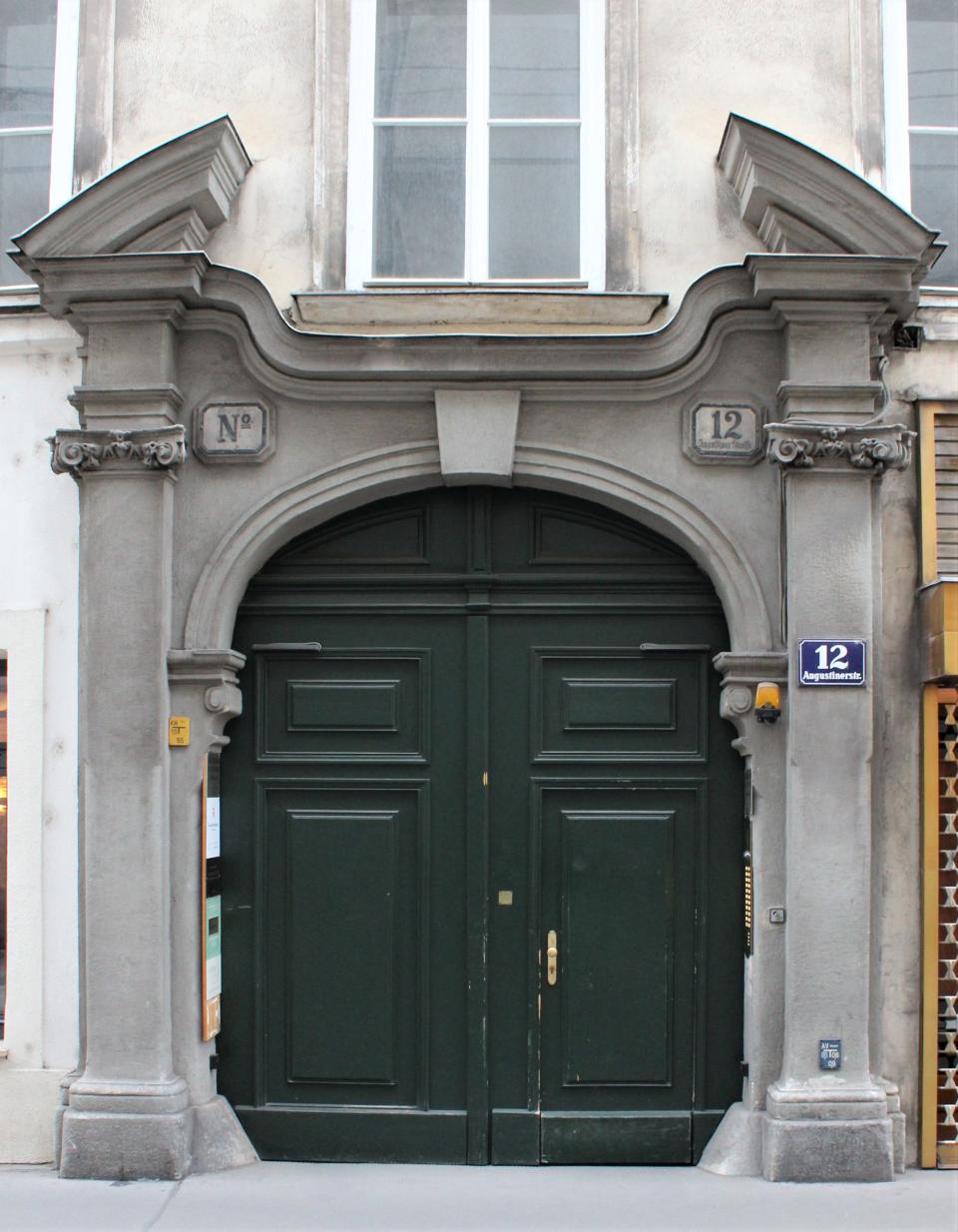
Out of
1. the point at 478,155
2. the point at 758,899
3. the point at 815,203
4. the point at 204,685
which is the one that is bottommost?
the point at 758,899

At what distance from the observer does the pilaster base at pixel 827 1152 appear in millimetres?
6684

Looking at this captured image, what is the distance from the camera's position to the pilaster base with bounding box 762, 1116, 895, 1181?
668 centimetres

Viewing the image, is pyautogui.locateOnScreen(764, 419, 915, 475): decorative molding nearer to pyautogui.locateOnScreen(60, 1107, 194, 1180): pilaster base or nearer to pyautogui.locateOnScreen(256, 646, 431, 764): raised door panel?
pyautogui.locateOnScreen(256, 646, 431, 764): raised door panel

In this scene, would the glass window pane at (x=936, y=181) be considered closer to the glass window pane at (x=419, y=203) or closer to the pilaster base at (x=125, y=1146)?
the glass window pane at (x=419, y=203)

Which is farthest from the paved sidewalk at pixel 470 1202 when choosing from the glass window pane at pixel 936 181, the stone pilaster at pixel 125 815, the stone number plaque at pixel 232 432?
the glass window pane at pixel 936 181

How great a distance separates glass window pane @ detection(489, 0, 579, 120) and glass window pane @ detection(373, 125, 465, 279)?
0.34 m

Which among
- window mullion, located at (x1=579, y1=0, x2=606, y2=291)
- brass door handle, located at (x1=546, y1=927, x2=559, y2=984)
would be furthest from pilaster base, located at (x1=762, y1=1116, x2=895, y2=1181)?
window mullion, located at (x1=579, y1=0, x2=606, y2=291)

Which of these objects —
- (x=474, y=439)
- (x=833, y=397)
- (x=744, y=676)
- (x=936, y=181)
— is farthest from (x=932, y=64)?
(x=744, y=676)

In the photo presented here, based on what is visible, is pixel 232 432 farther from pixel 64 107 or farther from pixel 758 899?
pixel 758 899

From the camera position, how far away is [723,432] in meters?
7.18

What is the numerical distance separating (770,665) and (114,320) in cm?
364

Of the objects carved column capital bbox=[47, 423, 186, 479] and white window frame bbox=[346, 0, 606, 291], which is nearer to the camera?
carved column capital bbox=[47, 423, 186, 479]

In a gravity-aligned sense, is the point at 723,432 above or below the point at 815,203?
below

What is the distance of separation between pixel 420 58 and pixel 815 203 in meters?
2.25
